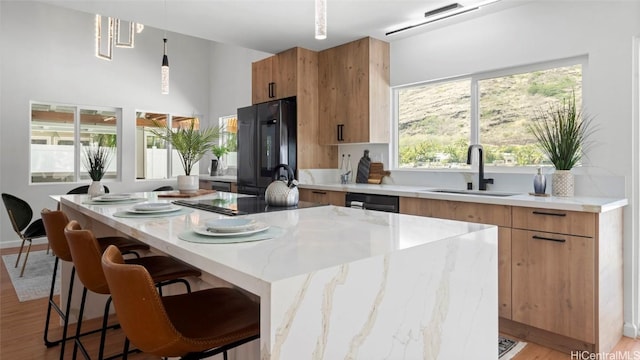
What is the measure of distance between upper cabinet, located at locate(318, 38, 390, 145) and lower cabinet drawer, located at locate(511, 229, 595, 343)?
6.50 feet

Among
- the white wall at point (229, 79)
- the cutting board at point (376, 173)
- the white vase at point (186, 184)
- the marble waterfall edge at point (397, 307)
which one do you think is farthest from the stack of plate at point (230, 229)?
the white wall at point (229, 79)

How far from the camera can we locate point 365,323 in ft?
3.58

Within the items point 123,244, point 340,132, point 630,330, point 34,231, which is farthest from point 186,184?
point 630,330

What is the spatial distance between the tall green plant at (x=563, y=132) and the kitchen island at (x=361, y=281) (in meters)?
1.63

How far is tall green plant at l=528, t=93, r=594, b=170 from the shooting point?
275cm

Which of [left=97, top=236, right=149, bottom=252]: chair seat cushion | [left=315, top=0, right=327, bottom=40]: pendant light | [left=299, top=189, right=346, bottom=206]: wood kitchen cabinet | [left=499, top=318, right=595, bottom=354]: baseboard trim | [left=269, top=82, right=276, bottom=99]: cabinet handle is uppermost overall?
[left=269, top=82, right=276, bottom=99]: cabinet handle

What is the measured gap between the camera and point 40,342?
2600 millimetres

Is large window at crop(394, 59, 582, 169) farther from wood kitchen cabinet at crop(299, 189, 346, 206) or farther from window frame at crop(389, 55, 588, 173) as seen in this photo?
wood kitchen cabinet at crop(299, 189, 346, 206)

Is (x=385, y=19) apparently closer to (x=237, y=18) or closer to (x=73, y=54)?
(x=237, y=18)

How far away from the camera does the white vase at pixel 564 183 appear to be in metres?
2.76

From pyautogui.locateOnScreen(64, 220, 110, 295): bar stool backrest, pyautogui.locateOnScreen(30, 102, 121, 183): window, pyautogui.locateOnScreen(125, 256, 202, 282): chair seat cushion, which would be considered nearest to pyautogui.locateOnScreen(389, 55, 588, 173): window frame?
pyautogui.locateOnScreen(125, 256, 202, 282): chair seat cushion

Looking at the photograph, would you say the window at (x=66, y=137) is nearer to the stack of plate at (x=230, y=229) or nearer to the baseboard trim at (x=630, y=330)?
the stack of plate at (x=230, y=229)

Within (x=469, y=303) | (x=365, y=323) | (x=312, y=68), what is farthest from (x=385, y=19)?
(x=365, y=323)

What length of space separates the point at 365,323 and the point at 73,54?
21.6 ft
